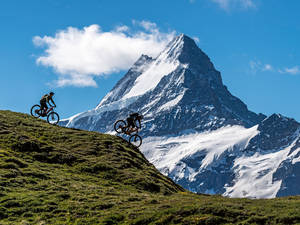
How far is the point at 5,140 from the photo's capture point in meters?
63.0

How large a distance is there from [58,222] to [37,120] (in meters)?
46.8

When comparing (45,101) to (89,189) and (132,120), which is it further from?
(89,189)

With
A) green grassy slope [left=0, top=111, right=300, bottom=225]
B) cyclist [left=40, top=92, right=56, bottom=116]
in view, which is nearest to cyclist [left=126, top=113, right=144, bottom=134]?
green grassy slope [left=0, top=111, right=300, bottom=225]

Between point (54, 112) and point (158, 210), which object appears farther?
point (54, 112)

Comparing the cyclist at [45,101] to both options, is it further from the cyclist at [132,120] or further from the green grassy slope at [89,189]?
the cyclist at [132,120]

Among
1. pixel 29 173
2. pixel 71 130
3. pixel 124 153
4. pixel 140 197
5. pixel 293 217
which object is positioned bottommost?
pixel 293 217

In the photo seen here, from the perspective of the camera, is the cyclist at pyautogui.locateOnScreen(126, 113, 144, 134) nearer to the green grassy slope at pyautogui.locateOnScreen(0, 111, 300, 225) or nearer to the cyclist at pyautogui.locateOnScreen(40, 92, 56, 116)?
the green grassy slope at pyautogui.locateOnScreen(0, 111, 300, 225)

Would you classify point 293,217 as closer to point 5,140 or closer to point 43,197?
point 43,197

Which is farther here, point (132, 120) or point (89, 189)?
point (132, 120)

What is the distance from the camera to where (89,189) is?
47.3m

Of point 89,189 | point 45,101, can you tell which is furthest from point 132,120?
point 89,189

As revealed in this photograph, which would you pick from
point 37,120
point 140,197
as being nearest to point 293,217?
point 140,197

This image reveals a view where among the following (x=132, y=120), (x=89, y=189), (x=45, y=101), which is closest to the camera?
(x=89, y=189)

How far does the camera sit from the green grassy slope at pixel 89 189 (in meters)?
35.2
